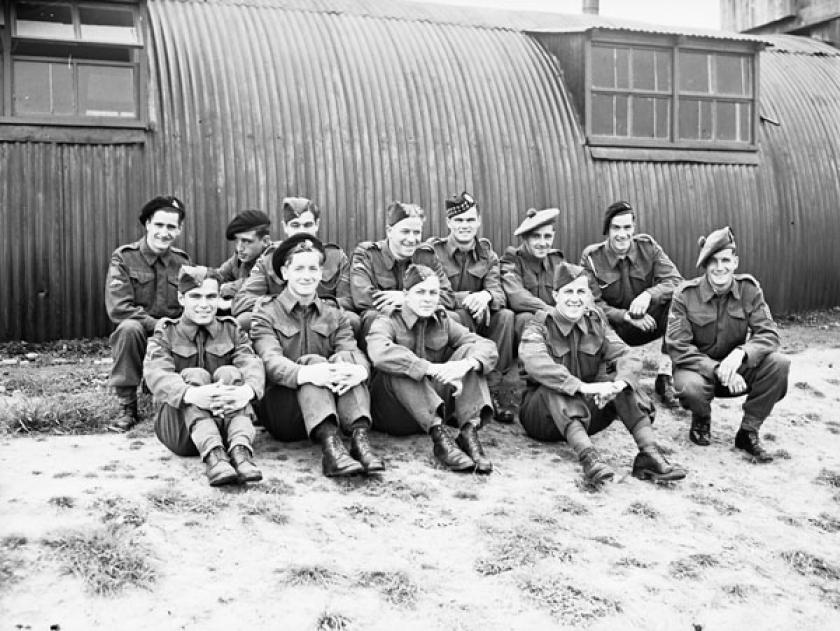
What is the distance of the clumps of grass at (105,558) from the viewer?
3650 millimetres

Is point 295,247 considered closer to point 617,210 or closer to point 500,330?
point 500,330

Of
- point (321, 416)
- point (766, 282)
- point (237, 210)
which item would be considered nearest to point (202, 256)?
point (237, 210)

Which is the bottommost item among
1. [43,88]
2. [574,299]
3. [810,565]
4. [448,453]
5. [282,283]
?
[810,565]

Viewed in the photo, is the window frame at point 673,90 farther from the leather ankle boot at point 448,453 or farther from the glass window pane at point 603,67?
the leather ankle boot at point 448,453

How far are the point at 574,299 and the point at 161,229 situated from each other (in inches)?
117

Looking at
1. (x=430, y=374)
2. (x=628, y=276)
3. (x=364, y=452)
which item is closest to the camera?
(x=364, y=452)

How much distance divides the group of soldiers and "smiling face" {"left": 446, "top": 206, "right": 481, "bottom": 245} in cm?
1

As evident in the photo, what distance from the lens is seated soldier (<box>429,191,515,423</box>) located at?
6.52 metres

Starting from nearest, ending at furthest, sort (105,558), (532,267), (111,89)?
(105,558), (532,267), (111,89)

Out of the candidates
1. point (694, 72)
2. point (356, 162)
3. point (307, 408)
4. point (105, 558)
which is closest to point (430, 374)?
point (307, 408)

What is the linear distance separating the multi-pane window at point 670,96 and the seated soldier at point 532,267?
3.51m

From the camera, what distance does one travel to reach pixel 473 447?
541 centimetres

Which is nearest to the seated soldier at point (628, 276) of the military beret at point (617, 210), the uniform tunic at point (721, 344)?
the military beret at point (617, 210)

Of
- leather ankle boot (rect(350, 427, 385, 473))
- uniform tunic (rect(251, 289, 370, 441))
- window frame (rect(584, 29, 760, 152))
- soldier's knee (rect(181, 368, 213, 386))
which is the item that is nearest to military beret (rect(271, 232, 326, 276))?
uniform tunic (rect(251, 289, 370, 441))
